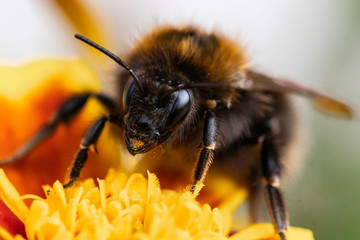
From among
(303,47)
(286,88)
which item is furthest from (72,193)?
(303,47)

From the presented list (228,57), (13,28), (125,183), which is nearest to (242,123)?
(228,57)

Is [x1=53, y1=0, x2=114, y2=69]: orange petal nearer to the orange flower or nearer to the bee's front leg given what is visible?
the orange flower

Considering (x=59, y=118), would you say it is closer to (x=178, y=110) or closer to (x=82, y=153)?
(x=82, y=153)

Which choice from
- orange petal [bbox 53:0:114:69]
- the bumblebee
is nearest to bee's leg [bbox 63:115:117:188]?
the bumblebee

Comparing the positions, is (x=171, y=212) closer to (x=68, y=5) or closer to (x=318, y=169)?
(x=68, y=5)

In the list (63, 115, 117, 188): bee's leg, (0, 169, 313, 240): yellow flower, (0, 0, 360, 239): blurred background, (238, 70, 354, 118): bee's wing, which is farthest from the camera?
(0, 0, 360, 239): blurred background
